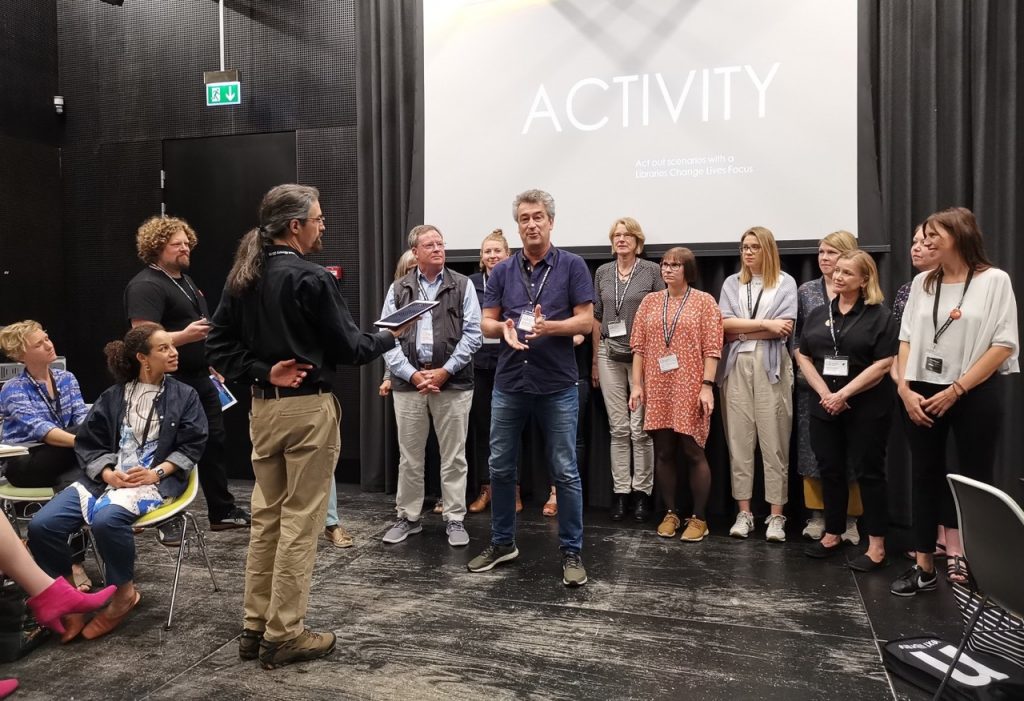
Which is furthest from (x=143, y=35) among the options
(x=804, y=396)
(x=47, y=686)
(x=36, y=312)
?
(x=804, y=396)

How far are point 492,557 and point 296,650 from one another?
116 centimetres

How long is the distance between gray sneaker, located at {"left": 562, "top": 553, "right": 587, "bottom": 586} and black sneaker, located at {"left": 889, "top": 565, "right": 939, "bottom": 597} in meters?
1.27

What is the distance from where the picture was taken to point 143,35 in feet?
18.6

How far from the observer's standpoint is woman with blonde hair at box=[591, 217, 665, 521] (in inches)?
169

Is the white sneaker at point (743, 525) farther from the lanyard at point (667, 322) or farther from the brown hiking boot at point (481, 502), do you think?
the brown hiking boot at point (481, 502)

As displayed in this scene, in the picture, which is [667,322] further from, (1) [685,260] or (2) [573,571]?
(2) [573,571]

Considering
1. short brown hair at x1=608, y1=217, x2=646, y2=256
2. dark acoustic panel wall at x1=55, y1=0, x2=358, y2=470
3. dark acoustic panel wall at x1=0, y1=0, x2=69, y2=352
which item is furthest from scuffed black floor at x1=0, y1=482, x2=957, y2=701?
dark acoustic panel wall at x1=0, y1=0, x2=69, y2=352

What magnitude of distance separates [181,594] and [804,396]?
313 centimetres

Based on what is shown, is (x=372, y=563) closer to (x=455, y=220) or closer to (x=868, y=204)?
(x=455, y=220)

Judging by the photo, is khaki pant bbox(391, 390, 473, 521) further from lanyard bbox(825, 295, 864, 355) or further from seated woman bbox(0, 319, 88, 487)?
lanyard bbox(825, 295, 864, 355)

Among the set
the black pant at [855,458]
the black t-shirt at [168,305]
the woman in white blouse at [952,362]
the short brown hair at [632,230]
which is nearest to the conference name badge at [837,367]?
the black pant at [855,458]

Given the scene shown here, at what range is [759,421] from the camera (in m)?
4.01

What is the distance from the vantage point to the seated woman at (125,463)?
9.12ft

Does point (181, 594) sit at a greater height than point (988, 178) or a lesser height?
lesser
